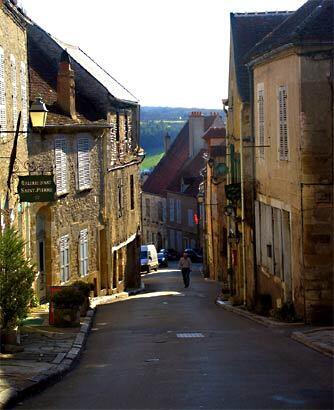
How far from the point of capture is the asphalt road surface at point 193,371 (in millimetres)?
10805

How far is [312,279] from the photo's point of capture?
60.7 feet

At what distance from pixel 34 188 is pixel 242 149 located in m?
8.94

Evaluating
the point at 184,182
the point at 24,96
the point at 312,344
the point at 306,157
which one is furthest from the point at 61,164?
the point at 184,182

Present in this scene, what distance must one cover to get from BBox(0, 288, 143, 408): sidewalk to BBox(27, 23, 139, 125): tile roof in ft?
44.5

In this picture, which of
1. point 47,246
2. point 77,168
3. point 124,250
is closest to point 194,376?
point 47,246

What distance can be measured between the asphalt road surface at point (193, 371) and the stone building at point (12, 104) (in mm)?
3742

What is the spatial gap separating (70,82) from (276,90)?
1181 centimetres

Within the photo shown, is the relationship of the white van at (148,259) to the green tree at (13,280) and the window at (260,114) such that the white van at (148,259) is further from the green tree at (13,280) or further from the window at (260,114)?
the green tree at (13,280)

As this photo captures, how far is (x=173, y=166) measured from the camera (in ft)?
259

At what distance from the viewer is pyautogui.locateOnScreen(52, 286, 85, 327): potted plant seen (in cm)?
2002

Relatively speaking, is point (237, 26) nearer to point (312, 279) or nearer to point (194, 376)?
point (312, 279)

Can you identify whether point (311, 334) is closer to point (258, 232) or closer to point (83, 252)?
point (258, 232)

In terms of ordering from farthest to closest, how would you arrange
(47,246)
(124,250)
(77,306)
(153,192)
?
(153,192), (124,250), (47,246), (77,306)

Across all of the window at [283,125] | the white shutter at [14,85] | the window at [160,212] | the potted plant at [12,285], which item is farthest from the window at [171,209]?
the potted plant at [12,285]
